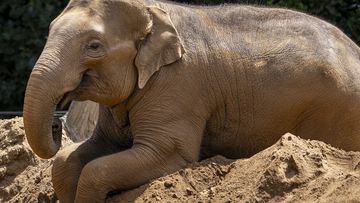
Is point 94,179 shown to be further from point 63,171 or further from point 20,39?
point 20,39

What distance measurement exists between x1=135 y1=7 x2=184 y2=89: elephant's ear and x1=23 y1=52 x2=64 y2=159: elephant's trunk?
2.37 ft

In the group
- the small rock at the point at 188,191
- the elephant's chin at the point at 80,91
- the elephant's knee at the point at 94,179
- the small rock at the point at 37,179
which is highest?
the elephant's chin at the point at 80,91

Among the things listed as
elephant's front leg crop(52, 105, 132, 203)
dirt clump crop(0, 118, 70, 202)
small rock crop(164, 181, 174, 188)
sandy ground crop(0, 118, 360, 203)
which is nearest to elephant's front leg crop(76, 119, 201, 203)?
sandy ground crop(0, 118, 360, 203)

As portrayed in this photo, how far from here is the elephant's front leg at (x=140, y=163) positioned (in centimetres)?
951

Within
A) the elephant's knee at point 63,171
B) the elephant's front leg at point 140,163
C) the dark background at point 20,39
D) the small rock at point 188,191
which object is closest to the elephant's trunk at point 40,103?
the elephant's front leg at point 140,163

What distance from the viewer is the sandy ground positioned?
8.32m

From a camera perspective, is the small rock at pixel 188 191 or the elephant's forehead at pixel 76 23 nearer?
the small rock at pixel 188 191

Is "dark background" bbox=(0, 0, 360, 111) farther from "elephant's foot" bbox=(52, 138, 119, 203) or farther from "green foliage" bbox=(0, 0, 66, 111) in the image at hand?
"elephant's foot" bbox=(52, 138, 119, 203)

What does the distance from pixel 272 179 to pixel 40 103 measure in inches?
66.5

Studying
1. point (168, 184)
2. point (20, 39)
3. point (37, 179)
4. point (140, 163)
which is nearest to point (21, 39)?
point (20, 39)

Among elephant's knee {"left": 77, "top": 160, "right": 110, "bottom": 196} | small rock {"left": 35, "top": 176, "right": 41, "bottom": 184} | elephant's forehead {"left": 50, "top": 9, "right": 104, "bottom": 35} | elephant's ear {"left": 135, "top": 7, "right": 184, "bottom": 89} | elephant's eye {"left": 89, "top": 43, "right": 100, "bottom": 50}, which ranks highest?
elephant's forehead {"left": 50, "top": 9, "right": 104, "bottom": 35}

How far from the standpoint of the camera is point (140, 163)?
959cm

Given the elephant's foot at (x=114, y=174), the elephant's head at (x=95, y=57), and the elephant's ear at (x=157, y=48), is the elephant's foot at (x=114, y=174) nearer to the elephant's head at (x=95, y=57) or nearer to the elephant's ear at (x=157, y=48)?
the elephant's head at (x=95, y=57)

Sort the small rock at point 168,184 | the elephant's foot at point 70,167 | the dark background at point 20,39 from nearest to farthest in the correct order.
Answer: the small rock at point 168,184, the elephant's foot at point 70,167, the dark background at point 20,39
